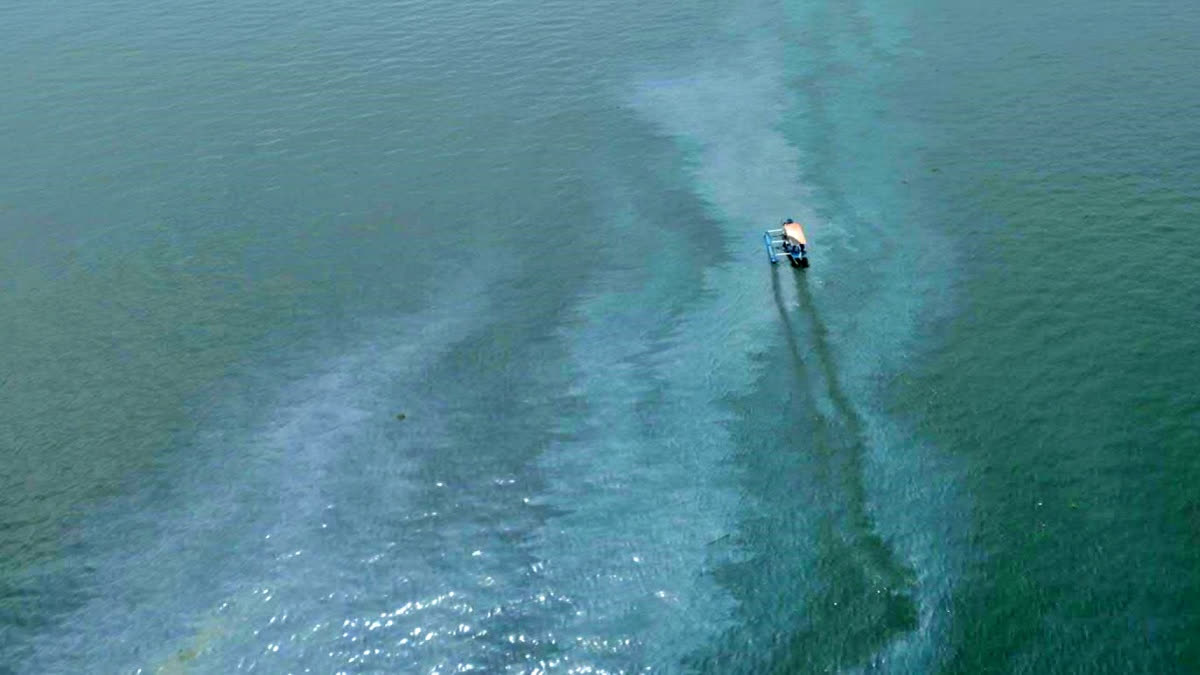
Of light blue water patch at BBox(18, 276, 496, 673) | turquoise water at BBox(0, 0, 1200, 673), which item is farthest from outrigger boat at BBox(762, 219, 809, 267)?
light blue water patch at BBox(18, 276, 496, 673)

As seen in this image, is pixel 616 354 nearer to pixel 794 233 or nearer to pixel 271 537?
pixel 794 233

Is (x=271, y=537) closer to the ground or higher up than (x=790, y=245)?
closer to the ground

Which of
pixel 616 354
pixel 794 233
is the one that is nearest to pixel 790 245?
pixel 794 233

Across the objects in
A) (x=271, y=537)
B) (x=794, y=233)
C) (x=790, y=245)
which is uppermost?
(x=794, y=233)

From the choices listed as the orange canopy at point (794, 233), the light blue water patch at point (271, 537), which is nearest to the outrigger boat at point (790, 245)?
the orange canopy at point (794, 233)

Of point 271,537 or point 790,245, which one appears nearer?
point 271,537

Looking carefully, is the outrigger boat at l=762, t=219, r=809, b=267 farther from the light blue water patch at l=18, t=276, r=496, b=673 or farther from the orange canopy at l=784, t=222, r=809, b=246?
the light blue water patch at l=18, t=276, r=496, b=673

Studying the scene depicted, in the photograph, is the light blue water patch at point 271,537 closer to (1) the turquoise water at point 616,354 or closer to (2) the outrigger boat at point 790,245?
(1) the turquoise water at point 616,354

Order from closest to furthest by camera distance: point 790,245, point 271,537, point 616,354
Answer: point 271,537
point 616,354
point 790,245
